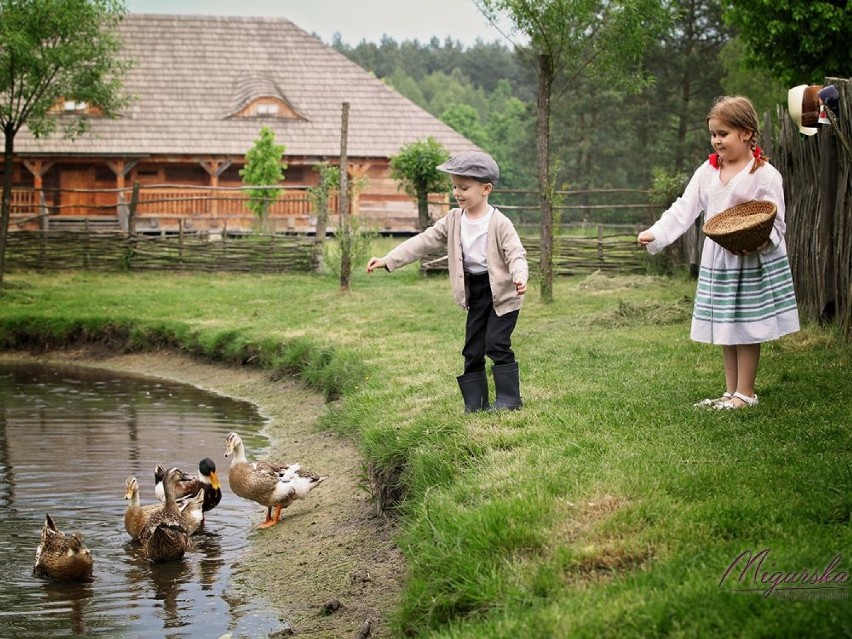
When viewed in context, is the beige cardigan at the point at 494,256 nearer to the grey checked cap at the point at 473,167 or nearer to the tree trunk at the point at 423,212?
the grey checked cap at the point at 473,167

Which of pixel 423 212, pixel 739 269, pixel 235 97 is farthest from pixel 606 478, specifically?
pixel 235 97

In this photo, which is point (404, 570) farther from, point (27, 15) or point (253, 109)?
point (253, 109)

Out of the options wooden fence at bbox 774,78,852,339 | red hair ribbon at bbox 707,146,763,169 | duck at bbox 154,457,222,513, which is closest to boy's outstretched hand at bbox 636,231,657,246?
red hair ribbon at bbox 707,146,763,169

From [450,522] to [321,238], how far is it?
19036 millimetres

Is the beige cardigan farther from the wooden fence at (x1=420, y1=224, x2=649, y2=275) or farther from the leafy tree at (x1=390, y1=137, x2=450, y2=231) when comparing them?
the leafy tree at (x1=390, y1=137, x2=450, y2=231)

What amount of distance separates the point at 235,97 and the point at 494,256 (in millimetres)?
33739

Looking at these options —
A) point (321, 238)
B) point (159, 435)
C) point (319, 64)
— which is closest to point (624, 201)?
point (319, 64)

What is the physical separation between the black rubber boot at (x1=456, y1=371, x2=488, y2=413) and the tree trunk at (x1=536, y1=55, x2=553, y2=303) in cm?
911

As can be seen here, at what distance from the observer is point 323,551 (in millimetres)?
7617

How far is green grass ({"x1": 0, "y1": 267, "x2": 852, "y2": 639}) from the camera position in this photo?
14.1ft

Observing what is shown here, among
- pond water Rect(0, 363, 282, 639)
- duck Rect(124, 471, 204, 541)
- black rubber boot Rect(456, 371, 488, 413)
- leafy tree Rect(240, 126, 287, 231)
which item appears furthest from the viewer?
leafy tree Rect(240, 126, 287, 231)

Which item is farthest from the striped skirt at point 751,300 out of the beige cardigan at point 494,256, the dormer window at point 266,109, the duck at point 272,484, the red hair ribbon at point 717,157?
the dormer window at point 266,109

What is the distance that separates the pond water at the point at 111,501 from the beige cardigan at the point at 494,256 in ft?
8.05

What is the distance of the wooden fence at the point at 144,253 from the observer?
2467cm
